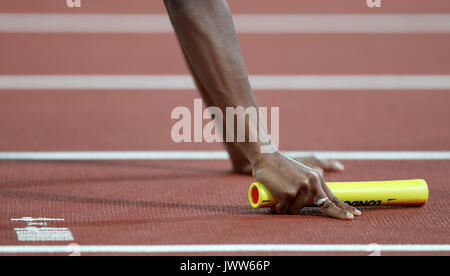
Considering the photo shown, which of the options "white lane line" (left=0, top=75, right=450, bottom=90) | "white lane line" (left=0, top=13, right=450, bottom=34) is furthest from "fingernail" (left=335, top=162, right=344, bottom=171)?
"white lane line" (left=0, top=13, right=450, bottom=34)

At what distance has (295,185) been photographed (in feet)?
8.25

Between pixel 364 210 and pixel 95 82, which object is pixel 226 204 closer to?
pixel 364 210

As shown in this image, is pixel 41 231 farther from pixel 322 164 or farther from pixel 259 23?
pixel 259 23

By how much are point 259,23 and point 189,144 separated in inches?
150

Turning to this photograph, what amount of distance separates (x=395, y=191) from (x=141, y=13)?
5601 millimetres

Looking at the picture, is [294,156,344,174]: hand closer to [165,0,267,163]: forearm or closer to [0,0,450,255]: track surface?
[0,0,450,255]: track surface

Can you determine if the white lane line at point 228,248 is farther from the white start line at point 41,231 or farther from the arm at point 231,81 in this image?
the arm at point 231,81

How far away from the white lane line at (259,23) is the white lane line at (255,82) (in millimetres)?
1511

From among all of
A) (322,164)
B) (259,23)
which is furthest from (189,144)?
(259,23)

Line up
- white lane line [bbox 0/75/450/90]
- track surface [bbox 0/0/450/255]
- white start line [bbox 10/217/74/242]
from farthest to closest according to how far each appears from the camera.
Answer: white lane line [bbox 0/75/450/90]
track surface [bbox 0/0/450/255]
white start line [bbox 10/217/74/242]

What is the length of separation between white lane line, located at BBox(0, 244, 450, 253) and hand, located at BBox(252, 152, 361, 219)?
0.27 meters

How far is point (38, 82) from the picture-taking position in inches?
226

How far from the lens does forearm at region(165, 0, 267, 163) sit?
256 centimetres

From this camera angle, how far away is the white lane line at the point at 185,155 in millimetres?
3623
